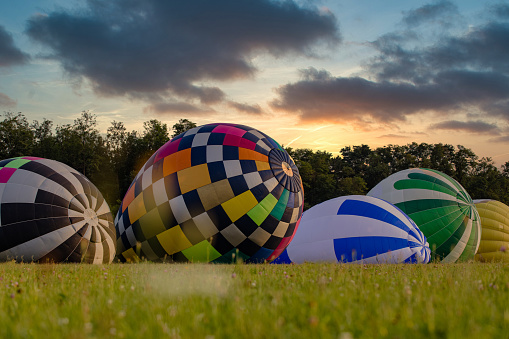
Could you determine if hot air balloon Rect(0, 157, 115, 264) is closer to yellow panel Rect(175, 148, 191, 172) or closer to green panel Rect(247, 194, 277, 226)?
yellow panel Rect(175, 148, 191, 172)

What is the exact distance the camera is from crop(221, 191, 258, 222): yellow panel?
10742 millimetres

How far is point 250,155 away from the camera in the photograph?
11297 millimetres

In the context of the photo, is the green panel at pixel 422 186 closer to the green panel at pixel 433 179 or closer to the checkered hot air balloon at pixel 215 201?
the green panel at pixel 433 179

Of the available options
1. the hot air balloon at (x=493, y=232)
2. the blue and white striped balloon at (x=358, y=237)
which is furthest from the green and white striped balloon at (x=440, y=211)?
the blue and white striped balloon at (x=358, y=237)

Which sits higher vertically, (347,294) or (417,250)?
(347,294)

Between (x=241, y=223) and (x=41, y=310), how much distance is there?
25.1 ft

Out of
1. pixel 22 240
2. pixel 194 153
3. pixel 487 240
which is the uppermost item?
pixel 194 153

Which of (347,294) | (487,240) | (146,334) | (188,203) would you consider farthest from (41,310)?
(487,240)

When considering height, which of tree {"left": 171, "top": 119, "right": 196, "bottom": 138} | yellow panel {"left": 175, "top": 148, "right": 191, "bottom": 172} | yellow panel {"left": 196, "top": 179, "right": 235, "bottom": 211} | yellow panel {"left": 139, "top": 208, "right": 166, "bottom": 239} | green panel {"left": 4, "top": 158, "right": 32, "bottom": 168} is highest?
tree {"left": 171, "top": 119, "right": 196, "bottom": 138}

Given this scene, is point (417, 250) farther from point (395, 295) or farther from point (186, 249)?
point (395, 295)

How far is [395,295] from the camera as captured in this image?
3662mm

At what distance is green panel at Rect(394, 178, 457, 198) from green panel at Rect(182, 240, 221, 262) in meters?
13.2

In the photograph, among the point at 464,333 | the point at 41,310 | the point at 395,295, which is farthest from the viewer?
the point at 395,295

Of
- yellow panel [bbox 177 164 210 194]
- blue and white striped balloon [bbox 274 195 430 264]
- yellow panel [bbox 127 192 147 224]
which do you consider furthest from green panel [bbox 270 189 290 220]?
yellow panel [bbox 127 192 147 224]
